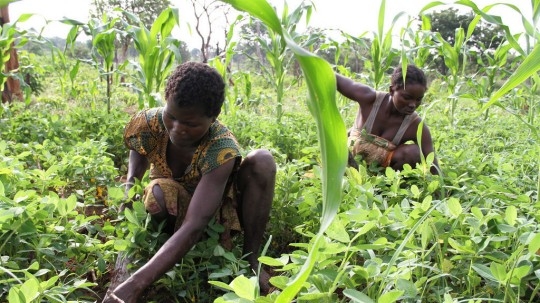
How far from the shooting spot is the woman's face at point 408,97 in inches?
120

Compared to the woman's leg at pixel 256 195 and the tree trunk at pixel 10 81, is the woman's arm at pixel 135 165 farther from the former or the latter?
the tree trunk at pixel 10 81

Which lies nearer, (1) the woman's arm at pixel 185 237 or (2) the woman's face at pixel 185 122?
(1) the woman's arm at pixel 185 237

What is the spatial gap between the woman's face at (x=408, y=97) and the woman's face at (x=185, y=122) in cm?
174

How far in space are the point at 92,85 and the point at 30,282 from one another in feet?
15.9

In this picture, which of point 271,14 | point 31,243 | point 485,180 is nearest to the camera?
point 271,14

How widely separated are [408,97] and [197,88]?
190 centimetres

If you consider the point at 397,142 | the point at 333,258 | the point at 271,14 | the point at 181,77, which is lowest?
the point at 397,142

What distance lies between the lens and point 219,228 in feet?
5.98

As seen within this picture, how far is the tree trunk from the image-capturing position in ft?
19.6

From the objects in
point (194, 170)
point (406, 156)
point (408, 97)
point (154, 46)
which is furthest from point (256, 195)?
point (154, 46)

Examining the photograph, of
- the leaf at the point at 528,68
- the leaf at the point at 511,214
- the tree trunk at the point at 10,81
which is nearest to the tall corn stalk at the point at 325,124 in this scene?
the leaf at the point at 528,68

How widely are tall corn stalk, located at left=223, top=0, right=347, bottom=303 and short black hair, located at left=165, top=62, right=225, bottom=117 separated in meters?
0.99

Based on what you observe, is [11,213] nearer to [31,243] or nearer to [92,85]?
[31,243]

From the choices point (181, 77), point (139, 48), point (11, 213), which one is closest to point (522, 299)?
point (181, 77)
